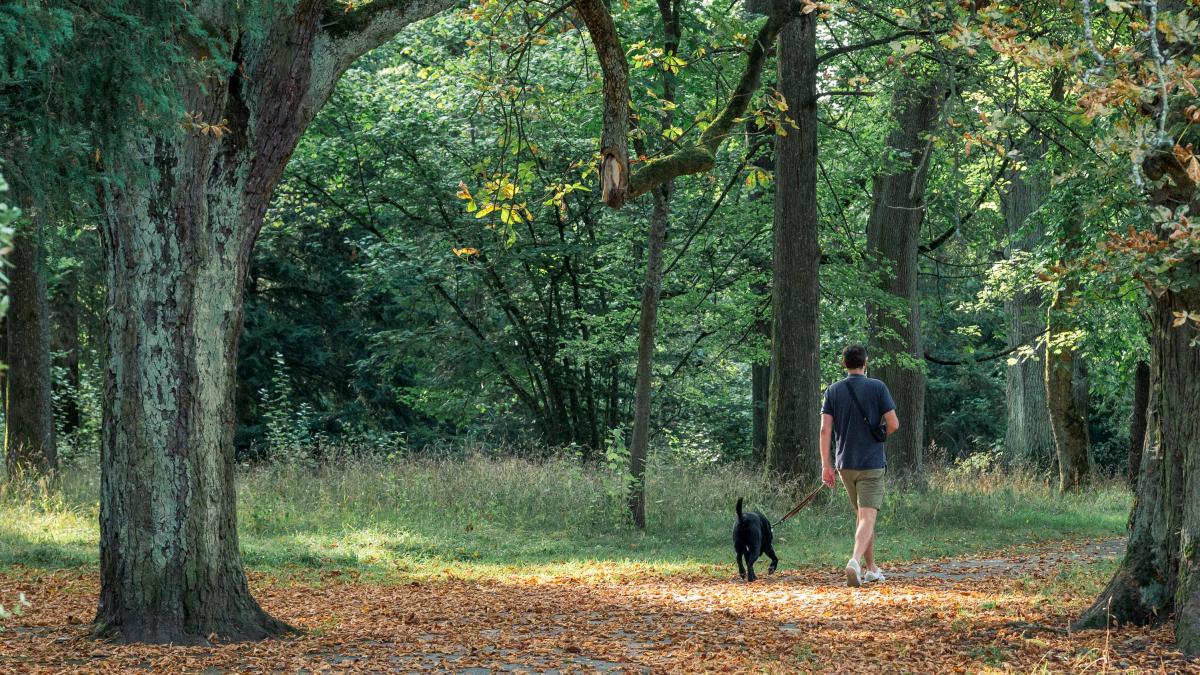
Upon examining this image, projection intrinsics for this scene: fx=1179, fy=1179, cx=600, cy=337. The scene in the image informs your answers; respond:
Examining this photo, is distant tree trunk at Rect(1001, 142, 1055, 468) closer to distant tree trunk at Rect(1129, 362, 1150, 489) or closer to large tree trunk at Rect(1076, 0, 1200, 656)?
distant tree trunk at Rect(1129, 362, 1150, 489)

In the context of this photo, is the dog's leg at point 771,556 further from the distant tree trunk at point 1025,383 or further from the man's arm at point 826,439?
the distant tree trunk at point 1025,383

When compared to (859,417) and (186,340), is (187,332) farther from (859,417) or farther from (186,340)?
(859,417)

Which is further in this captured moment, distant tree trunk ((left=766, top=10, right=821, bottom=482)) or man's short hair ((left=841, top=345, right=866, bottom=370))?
distant tree trunk ((left=766, top=10, right=821, bottom=482))

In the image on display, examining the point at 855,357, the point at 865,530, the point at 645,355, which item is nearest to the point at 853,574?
the point at 865,530

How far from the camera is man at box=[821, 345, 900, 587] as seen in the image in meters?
9.77

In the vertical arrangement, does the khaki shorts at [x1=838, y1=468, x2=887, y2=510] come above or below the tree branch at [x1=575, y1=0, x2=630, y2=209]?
below

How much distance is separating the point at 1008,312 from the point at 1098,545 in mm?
12129

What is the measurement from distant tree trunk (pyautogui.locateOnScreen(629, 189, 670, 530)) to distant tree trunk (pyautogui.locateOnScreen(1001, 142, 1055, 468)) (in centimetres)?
1142

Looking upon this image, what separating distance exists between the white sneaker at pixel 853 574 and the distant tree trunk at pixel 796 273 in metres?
6.04

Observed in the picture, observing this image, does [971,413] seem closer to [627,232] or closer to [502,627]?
[627,232]

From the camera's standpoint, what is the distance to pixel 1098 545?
1379 cm

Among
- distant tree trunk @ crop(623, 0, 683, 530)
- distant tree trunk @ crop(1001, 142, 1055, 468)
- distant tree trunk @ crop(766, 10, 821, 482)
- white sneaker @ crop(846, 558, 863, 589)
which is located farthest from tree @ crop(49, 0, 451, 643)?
distant tree trunk @ crop(1001, 142, 1055, 468)

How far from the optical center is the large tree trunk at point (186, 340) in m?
6.80

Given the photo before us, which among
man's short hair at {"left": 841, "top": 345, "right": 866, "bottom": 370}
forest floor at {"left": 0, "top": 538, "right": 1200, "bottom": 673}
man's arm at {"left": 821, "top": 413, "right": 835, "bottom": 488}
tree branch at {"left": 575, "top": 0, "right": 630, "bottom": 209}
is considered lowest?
forest floor at {"left": 0, "top": 538, "right": 1200, "bottom": 673}
